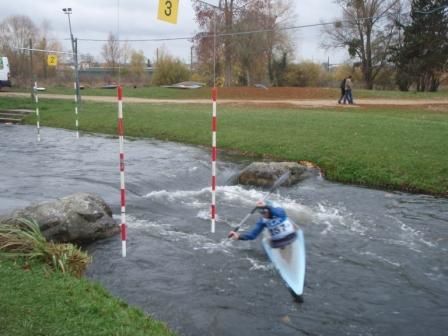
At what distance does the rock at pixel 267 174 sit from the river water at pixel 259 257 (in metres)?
Answer: 0.29

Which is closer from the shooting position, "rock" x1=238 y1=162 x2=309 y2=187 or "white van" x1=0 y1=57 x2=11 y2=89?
"rock" x1=238 y1=162 x2=309 y2=187

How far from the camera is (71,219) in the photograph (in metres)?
7.42

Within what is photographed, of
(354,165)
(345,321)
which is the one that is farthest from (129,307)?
(354,165)

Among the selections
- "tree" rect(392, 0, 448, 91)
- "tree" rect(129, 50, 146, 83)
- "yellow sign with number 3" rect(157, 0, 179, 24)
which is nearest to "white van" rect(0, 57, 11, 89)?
"tree" rect(129, 50, 146, 83)

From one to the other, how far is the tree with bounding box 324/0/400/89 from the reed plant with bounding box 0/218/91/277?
43358mm

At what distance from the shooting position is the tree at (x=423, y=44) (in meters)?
Answer: 41.4

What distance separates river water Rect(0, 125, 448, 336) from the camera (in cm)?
540

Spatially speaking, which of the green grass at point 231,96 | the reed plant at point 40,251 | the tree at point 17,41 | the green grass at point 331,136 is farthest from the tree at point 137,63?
the reed plant at point 40,251

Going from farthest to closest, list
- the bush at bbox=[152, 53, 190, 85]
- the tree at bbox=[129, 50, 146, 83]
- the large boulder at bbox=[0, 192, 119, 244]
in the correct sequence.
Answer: the tree at bbox=[129, 50, 146, 83] → the bush at bbox=[152, 53, 190, 85] → the large boulder at bbox=[0, 192, 119, 244]

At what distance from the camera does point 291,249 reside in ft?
21.6

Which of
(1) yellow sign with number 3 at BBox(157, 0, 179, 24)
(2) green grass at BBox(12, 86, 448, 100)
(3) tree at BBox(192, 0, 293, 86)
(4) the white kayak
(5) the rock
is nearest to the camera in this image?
(4) the white kayak

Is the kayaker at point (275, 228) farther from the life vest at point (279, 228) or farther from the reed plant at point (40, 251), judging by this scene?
the reed plant at point (40, 251)

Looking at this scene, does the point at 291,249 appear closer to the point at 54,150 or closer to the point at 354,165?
the point at 354,165

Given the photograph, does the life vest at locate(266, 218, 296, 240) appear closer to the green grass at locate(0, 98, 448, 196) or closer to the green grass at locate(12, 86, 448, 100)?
the green grass at locate(0, 98, 448, 196)
